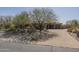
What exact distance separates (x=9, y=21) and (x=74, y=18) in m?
0.79

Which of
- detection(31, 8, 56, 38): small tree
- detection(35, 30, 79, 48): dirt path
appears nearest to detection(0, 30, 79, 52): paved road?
detection(35, 30, 79, 48): dirt path

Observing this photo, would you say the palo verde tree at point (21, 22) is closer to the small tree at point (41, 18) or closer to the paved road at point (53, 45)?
the small tree at point (41, 18)

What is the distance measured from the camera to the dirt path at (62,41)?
227cm

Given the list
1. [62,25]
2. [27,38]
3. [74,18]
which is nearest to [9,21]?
[27,38]

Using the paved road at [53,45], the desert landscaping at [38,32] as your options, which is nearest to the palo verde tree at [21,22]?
the desert landscaping at [38,32]

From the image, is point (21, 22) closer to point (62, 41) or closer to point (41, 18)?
point (41, 18)

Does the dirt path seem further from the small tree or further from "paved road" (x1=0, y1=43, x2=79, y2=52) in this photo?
the small tree

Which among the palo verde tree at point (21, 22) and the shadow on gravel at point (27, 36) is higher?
the palo verde tree at point (21, 22)

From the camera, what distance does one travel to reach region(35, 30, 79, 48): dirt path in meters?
2.27

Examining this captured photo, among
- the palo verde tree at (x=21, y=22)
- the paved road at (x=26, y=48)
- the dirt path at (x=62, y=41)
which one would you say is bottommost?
the paved road at (x=26, y=48)

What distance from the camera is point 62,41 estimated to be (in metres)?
2.27

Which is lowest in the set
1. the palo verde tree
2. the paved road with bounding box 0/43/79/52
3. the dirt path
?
the paved road with bounding box 0/43/79/52

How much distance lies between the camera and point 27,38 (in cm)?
228
